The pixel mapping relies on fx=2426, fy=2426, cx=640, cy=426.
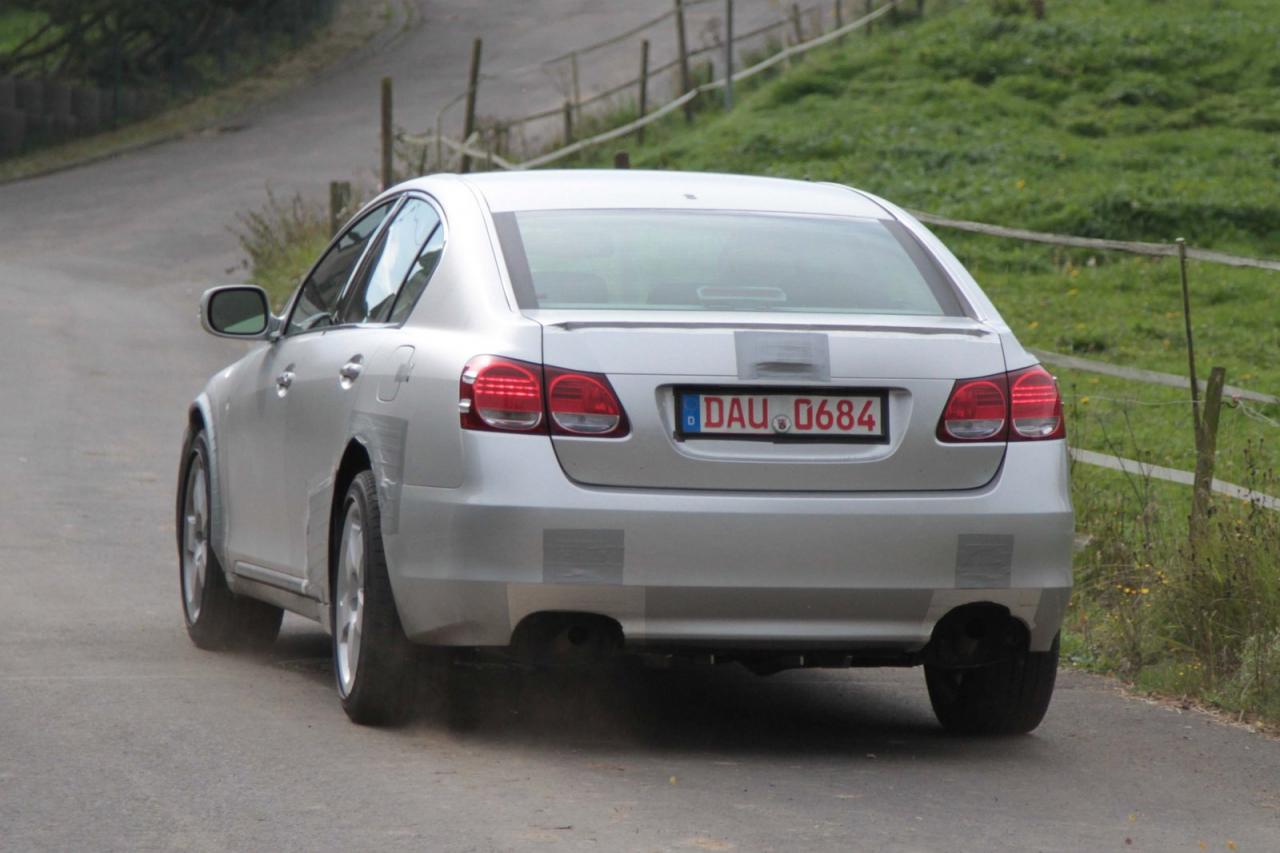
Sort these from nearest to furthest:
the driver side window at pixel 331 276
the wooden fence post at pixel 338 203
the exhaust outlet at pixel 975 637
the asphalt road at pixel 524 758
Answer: the asphalt road at pixel 524 758 → the exhaust outlet at pixel 975 637 → the driver side window at pixel 331 276 → the wooden fence post at pixel 338 203

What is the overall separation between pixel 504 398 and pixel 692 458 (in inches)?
19.9

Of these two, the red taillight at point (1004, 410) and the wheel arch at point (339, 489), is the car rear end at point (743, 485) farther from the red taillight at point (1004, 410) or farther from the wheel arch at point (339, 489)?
the wheel arch at point (339, 489)

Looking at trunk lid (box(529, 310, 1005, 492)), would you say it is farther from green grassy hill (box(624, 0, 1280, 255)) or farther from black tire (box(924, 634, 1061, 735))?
green grassy hill (box(624, 0, 1280, 255))

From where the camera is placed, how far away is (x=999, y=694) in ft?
23.1

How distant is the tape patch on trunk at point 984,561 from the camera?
6.34 meters

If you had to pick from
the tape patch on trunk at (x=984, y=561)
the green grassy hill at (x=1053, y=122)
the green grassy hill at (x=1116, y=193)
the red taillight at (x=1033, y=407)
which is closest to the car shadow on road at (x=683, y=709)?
the tape patch on trunk at (x=984, y=561)

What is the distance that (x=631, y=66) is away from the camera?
41.6 meters

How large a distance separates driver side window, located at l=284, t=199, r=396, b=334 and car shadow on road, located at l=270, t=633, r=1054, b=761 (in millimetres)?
1171

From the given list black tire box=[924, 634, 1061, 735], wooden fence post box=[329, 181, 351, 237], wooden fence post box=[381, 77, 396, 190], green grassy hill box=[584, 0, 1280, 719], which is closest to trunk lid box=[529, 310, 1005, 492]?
black tire box=[924, 634, 1061, 735]

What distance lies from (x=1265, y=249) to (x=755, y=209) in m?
14.8

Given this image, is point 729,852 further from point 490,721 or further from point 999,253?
point 999,253

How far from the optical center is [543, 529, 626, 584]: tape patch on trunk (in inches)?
242

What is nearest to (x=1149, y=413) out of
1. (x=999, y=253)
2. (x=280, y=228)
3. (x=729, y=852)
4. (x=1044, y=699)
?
(x=999, y=253)

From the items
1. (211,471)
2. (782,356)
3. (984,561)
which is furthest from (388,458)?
(211,471)
